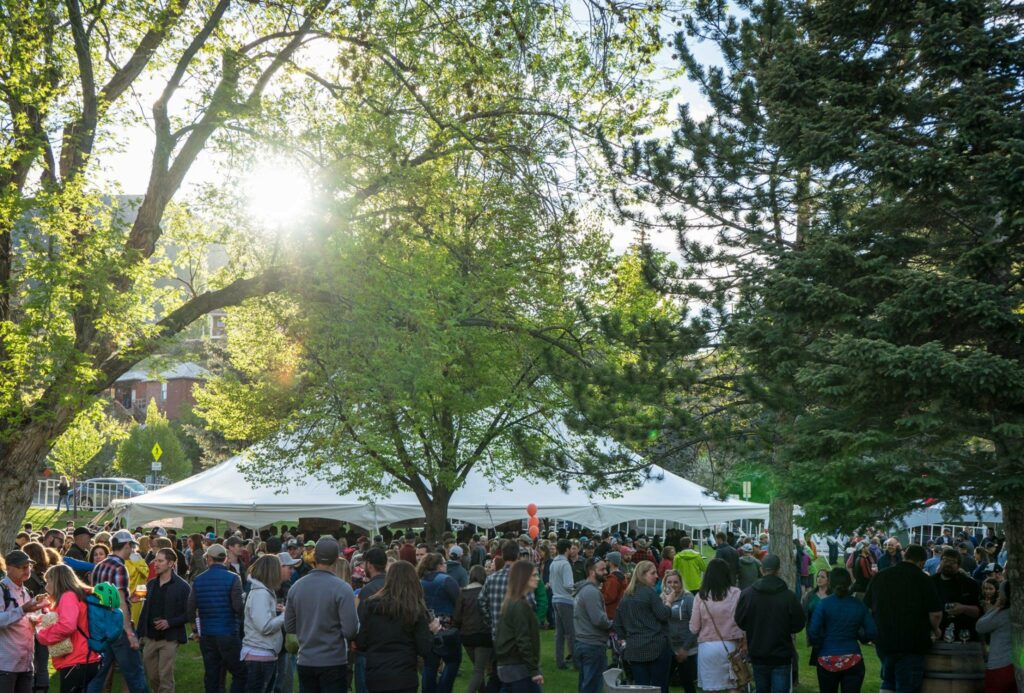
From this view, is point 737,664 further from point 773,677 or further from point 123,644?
point 123,644

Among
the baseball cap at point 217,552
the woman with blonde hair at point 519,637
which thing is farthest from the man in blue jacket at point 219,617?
the woman with blonde hair at point 519,637

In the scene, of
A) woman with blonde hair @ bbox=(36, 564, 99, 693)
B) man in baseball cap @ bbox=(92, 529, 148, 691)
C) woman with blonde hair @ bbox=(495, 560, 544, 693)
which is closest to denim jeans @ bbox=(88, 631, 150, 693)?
man in baseball cap @ bbox=(92, 529, 148, 691)

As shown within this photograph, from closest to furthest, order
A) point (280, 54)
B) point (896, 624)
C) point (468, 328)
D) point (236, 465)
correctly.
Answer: point (896, 624), point (280, 54), point (468, 328), point (236, 465)

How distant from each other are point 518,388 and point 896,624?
43.1ft

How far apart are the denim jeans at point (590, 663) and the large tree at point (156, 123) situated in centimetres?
696

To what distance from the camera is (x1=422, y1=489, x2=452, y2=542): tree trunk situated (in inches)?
954

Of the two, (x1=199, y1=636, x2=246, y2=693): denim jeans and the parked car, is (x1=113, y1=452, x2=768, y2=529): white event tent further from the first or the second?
the parked car

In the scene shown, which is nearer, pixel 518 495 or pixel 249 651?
pixel 249 651

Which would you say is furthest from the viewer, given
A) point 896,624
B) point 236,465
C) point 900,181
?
point 236,465

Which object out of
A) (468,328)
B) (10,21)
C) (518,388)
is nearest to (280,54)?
(10,21)

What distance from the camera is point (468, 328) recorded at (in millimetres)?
18391

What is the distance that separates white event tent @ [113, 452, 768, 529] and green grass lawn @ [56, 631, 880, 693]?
21.8 ft

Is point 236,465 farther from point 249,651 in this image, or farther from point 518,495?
point 249,651

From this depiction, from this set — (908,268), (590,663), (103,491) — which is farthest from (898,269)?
(103,491)
